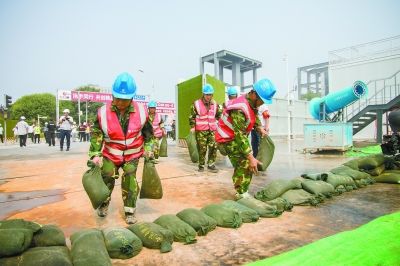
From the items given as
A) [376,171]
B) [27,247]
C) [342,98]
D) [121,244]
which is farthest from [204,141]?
[342,98]

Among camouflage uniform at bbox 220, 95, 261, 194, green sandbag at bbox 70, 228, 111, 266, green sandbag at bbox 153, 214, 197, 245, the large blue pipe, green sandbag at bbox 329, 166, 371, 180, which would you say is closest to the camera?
green sandbag at bbox 70, 228, 111, 266

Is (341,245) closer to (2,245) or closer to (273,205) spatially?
(273,205)

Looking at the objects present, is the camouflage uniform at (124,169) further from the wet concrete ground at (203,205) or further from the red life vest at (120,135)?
the wet concrete ground at (203,205)

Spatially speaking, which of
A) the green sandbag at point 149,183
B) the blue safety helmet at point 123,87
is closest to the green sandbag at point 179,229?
the green sandbag at point 149,183

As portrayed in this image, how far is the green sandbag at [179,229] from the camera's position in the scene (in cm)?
227

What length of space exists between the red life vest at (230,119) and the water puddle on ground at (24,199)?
8.19ft

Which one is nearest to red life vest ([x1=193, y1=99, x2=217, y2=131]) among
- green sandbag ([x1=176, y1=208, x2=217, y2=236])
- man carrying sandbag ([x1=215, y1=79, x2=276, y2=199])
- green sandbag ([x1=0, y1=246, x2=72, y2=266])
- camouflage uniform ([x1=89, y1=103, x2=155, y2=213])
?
man carrying sandbag ([x1=215, y1=79, x2=276, y2=199])

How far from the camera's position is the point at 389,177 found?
4438 mm

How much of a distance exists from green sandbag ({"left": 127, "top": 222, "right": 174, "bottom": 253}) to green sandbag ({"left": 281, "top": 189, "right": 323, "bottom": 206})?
176 cm

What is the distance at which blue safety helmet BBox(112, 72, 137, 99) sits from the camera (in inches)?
109

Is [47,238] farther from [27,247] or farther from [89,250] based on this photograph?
[89,250]

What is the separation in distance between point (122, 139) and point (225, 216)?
135 centimetres

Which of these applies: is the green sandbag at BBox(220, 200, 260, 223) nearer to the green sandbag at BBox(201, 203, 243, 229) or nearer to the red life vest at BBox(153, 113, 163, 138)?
the green sandbag at BBox(201, 203, 243, 229)

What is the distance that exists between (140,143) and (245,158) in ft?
4.47
